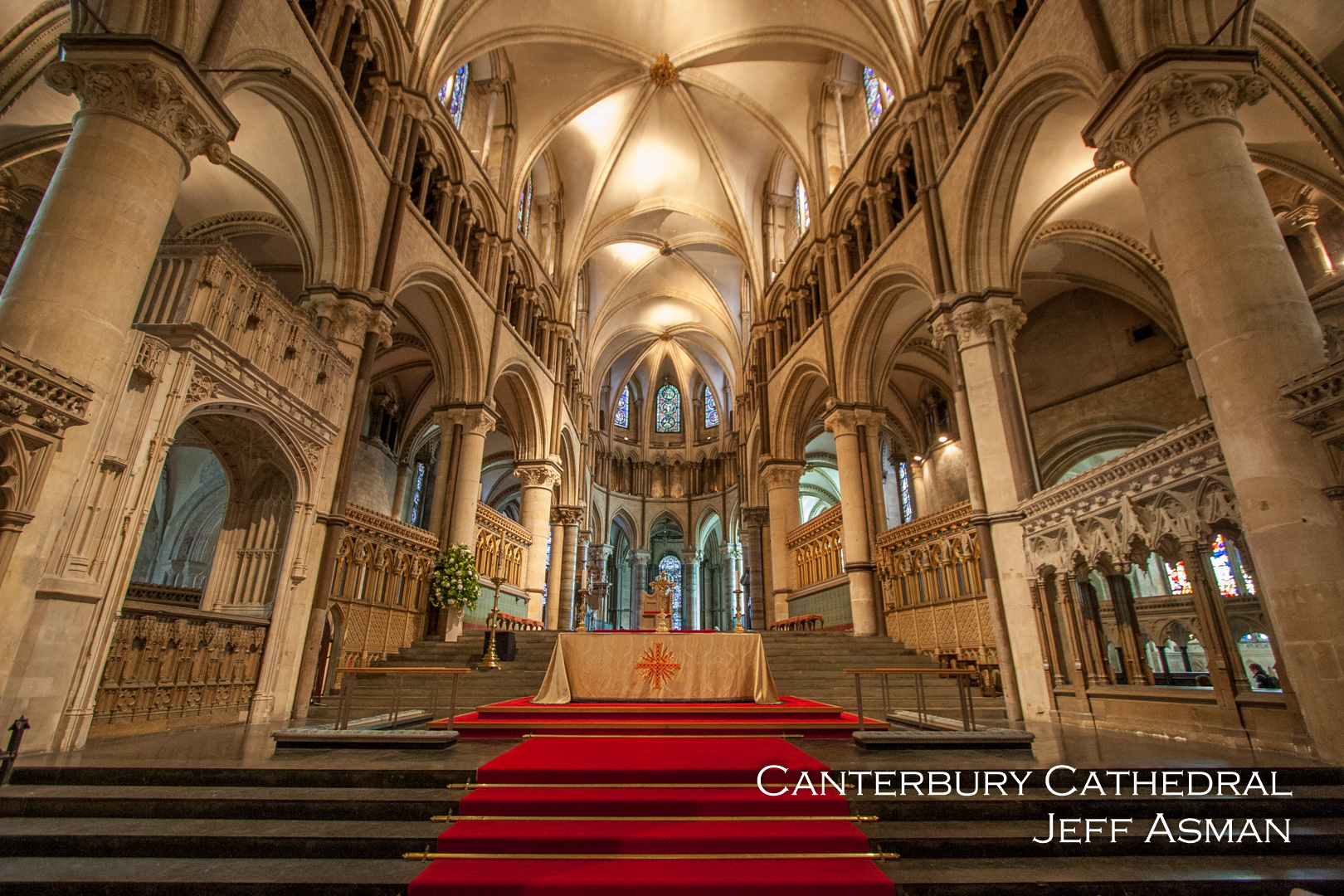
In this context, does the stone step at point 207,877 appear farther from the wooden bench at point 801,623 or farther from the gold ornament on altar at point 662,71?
the gold ornament on altar at point 662,71

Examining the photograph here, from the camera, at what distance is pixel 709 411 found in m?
31.8

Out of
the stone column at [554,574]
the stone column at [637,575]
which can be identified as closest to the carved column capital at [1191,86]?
the stone column at [554,574]

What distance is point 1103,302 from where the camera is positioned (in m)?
15.5

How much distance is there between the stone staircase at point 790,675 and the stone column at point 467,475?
2048 millimetres

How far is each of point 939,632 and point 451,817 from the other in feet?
32.6

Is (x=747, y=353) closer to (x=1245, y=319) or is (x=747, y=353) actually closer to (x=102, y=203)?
(x=1245, y=319)

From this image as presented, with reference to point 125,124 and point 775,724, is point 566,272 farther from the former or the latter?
point 775,724

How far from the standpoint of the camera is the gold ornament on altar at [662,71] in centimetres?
1695

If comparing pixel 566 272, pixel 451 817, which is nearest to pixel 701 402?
pixel 566 272

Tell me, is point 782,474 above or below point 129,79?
above

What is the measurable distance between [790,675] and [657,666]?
3.27 metres

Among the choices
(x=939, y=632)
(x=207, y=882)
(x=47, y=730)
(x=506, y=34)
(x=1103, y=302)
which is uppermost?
(x=506, y=34)

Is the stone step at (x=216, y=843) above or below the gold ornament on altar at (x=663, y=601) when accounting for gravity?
below

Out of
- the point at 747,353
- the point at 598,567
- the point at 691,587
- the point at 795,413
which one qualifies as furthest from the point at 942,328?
the point at 691,587
